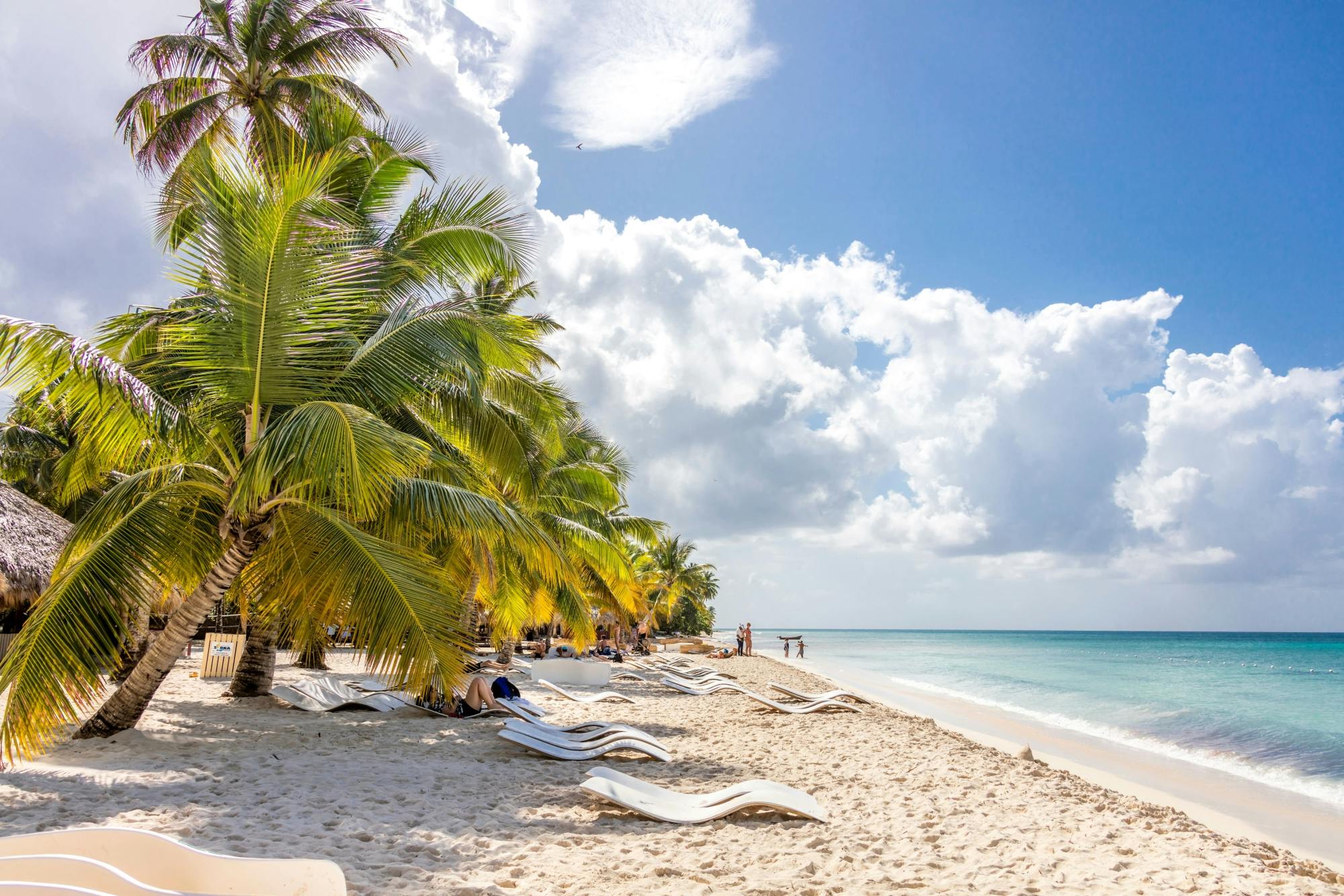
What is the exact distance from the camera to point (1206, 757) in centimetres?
1259

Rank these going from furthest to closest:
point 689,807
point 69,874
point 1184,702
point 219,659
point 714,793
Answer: point 1184,702 → point 219,659 → point 714,793 → point 689,807 → point 69,874

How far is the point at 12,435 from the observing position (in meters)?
18.9

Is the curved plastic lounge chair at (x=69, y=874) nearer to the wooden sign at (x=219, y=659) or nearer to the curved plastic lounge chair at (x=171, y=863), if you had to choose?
the curved plastic lounge chair at (x=171, y=863)

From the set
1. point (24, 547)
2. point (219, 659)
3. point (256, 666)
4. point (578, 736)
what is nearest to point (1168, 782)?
point (578, 736)

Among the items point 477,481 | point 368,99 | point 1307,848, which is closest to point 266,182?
point 477,481

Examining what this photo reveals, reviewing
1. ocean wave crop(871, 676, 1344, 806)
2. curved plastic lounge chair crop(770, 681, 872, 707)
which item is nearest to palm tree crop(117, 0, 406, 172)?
curved plastic lounge chair crop(770, 681, 872, 707)

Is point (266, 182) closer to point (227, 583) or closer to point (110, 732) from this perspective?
point (227, 583)

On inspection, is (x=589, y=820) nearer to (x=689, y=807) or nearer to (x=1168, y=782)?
(x=689, y=807)

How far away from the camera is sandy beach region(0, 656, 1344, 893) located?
4.02 meters

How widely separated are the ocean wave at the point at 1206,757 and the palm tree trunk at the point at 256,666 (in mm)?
12781

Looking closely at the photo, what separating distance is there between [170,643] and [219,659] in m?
7.52

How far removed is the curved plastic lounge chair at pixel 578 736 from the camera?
7.25 meters

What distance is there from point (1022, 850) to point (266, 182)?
7.50 meters

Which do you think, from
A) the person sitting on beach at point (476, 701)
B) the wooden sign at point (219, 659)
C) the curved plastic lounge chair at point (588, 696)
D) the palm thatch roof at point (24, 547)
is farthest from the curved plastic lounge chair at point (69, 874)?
the wooden sign at point (219, 659)
